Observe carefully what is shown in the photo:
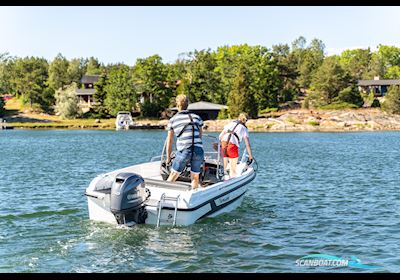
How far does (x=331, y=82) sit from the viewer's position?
8894 cm

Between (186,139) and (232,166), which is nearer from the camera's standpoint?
(186,139)

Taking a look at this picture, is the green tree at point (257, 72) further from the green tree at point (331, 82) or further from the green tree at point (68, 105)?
the green tree at point (68, 105)

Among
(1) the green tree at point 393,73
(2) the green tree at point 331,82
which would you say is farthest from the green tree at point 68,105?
(1) the green tree at point 393,73

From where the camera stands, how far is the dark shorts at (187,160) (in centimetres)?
1234

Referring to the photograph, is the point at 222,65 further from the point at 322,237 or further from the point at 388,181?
the point at 322,237

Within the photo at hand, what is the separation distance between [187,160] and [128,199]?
2031mm

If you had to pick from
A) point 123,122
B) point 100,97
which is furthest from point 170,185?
point 100,97

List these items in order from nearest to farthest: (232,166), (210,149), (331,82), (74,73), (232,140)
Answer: (232,140) < (232,166) < (210,149) < (331,82) < (74,73)

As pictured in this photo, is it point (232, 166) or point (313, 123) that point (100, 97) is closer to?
point (313, 123)

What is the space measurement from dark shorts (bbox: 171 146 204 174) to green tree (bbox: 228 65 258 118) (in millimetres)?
66954

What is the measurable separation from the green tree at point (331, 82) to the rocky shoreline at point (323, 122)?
6.47m

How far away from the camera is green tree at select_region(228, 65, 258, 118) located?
79.3 meters
